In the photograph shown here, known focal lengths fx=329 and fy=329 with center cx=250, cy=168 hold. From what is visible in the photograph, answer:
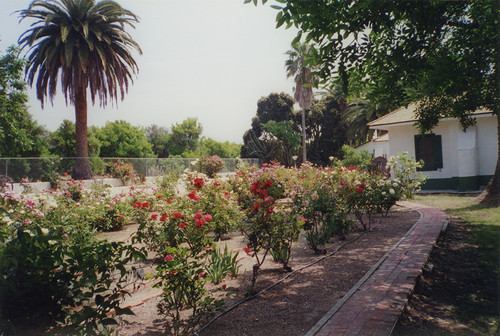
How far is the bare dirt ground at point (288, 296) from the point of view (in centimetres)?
316

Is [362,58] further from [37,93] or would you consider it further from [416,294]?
[37,93]

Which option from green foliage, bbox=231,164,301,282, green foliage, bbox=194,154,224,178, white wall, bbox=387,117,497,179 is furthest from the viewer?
green foliage, bbox=194,154,224,178

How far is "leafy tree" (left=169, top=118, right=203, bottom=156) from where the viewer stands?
196 ft

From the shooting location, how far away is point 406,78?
236 inches

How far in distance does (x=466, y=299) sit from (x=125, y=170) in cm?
2051

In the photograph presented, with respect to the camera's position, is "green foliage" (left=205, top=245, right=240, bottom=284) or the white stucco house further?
the white stucco house

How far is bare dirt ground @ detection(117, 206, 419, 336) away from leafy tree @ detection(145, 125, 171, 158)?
5708cm

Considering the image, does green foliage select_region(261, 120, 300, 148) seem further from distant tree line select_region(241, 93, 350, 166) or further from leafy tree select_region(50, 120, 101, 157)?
leafy tree select_region(50, 120, 101, 157)

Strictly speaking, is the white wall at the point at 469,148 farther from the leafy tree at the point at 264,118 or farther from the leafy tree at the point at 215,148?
the leafy tree at the point at 215,148

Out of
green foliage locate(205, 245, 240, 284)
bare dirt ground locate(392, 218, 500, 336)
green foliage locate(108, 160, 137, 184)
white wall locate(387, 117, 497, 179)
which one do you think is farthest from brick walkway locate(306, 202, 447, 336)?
green foliage locate(108, 160, 137, 184)

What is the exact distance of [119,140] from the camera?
169 feet

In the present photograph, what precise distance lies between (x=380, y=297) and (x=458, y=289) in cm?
125

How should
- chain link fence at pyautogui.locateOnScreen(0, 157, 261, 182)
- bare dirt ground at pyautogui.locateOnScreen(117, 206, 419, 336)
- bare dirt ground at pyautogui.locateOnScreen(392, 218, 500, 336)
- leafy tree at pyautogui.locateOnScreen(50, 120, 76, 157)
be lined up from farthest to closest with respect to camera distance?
1. leafy tree at pyautogui.locateOnScreen(50, 120, 76, 157)
2. chain link fence at pyautogui.locateOnScreen(0, 157, 261, 182)
3. bare dirt ground at pyautogui.locateOnScreen(117, 206, 419, 336)
4. bare dirt ground at pyautogui.locateOnScreen(392, 218, 500, 336)

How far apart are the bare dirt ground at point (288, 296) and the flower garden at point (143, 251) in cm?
15
